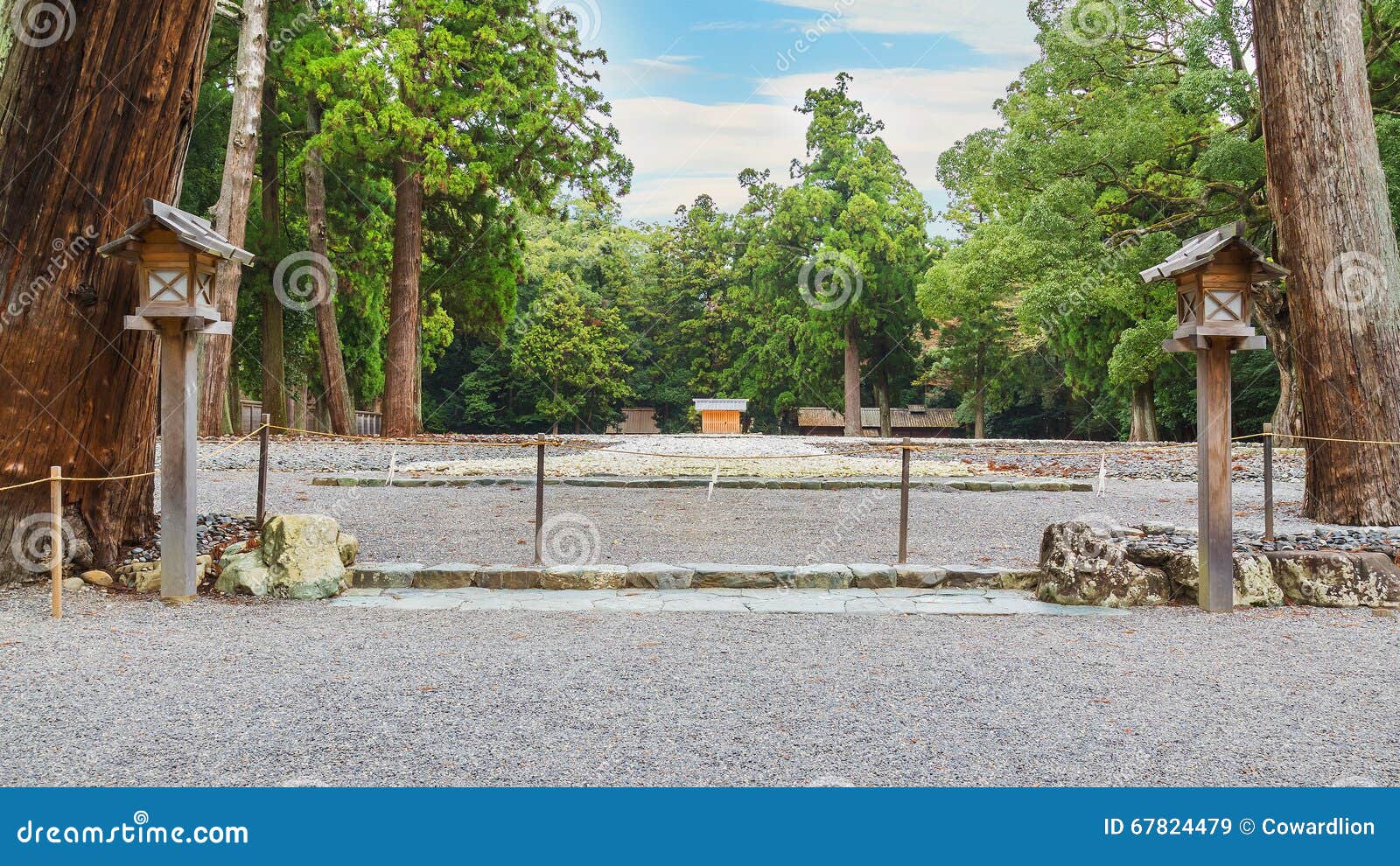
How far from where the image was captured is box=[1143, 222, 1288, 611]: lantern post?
528 centimetres

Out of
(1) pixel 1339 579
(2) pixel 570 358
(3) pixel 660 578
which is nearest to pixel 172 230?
(3) pixel 660 578

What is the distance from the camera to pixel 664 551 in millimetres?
6977

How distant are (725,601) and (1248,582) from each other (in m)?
3.07

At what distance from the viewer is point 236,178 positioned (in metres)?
15.9

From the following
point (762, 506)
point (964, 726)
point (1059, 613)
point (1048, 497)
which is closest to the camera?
point (964, 726)

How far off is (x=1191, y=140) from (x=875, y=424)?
64.9 feet

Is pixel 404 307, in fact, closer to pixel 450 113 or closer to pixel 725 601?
pixel 450 113

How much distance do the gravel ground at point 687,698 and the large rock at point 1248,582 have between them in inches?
11.2

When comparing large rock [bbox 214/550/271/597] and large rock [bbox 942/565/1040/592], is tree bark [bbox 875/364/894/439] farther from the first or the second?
large rock [bbox 214/550/271/597]

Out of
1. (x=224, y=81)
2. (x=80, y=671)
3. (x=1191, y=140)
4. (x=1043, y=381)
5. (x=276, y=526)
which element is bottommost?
(x=80, y=671)

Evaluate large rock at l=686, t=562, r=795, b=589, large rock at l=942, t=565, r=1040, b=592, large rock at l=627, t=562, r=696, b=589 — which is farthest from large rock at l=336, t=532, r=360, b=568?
large rock at l=942, t=565, r=1040, b=592

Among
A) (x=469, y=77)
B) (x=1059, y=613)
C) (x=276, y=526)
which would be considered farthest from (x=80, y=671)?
(x=469, y=77)

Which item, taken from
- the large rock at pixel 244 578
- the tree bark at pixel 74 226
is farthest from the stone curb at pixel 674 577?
the tree bark at pixel 74 226

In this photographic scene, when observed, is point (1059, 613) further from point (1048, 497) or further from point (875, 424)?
point (875, 424)
